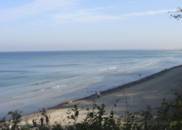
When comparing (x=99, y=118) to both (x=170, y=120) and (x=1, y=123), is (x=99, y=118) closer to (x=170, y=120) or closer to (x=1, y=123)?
(x=170, y=120)

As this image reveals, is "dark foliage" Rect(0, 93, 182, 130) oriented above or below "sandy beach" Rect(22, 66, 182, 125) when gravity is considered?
above

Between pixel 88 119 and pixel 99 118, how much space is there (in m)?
0.18

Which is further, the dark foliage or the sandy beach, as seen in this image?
the sandy beach

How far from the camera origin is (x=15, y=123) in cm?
553

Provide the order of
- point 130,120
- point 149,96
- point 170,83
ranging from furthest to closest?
1. point 170,83
2. point 149,96
3. point 130,120

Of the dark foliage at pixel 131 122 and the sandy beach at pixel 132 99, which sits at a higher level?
the dark foliage at pixel 131 122

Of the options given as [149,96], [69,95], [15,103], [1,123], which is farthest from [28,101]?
[1,123]

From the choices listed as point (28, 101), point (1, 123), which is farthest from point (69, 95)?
point (1, 123)

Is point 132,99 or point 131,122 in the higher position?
point 131,122

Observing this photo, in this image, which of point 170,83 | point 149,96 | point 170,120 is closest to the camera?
point 170,120

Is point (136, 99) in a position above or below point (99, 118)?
below

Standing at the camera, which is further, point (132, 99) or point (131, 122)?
point (132, 99)

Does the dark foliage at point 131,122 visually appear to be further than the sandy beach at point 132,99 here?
No

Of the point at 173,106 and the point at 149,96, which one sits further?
the point at 149,96
